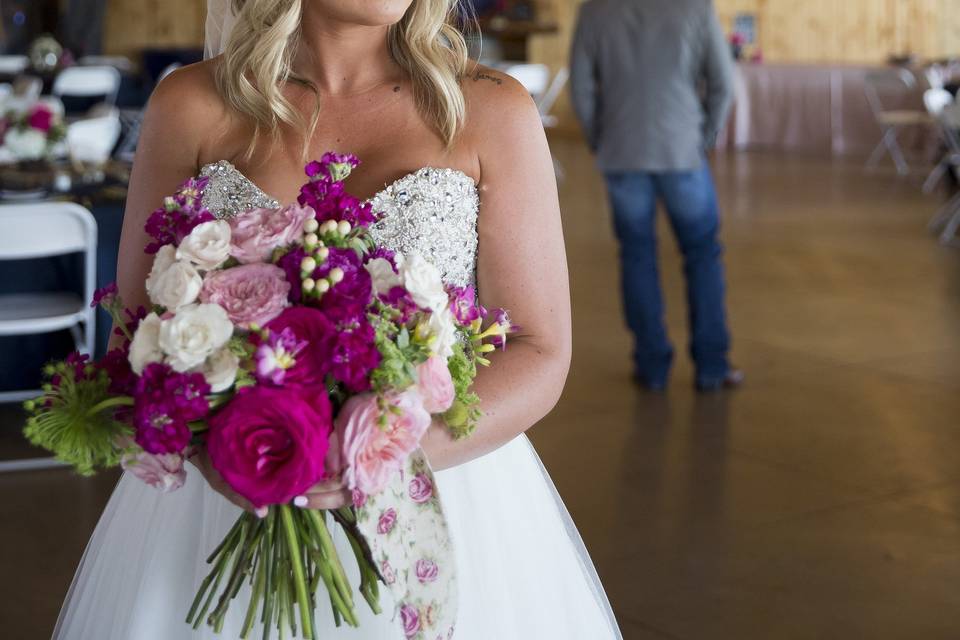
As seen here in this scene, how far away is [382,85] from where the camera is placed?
5.86 feet

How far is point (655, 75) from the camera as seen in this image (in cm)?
511

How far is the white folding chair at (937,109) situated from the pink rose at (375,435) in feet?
28.5

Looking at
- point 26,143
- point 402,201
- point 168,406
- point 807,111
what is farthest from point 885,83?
point 168,406

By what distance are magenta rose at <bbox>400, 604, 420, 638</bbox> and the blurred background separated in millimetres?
979

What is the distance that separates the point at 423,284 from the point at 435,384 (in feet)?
0.34

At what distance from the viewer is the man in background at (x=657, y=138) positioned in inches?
200

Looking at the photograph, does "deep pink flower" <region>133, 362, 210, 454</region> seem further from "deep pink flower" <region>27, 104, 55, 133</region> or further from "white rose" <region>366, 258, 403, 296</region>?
"deep pink flower" <region>27, 104, 55, 133</region>

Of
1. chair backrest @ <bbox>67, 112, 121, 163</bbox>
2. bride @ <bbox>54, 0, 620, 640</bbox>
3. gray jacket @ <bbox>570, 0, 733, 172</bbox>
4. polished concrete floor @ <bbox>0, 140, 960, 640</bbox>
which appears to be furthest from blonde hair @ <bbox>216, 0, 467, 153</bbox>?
chair backrest @ <bbox>67, 112, 121, 163</bbox>

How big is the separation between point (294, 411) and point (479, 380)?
429mm

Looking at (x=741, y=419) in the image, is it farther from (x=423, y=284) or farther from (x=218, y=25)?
(x=423, y=284)

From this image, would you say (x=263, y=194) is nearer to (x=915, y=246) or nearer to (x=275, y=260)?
(x=275, y=260)

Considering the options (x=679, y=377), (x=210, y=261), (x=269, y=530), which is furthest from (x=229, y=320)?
(x=679, y=377)

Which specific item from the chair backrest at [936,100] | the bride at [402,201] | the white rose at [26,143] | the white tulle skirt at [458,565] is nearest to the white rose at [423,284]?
the bride at [402,201]

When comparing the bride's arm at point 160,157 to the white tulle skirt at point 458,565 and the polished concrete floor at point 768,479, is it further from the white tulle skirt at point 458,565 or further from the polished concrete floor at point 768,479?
the polished concrete floor at point 768,479
